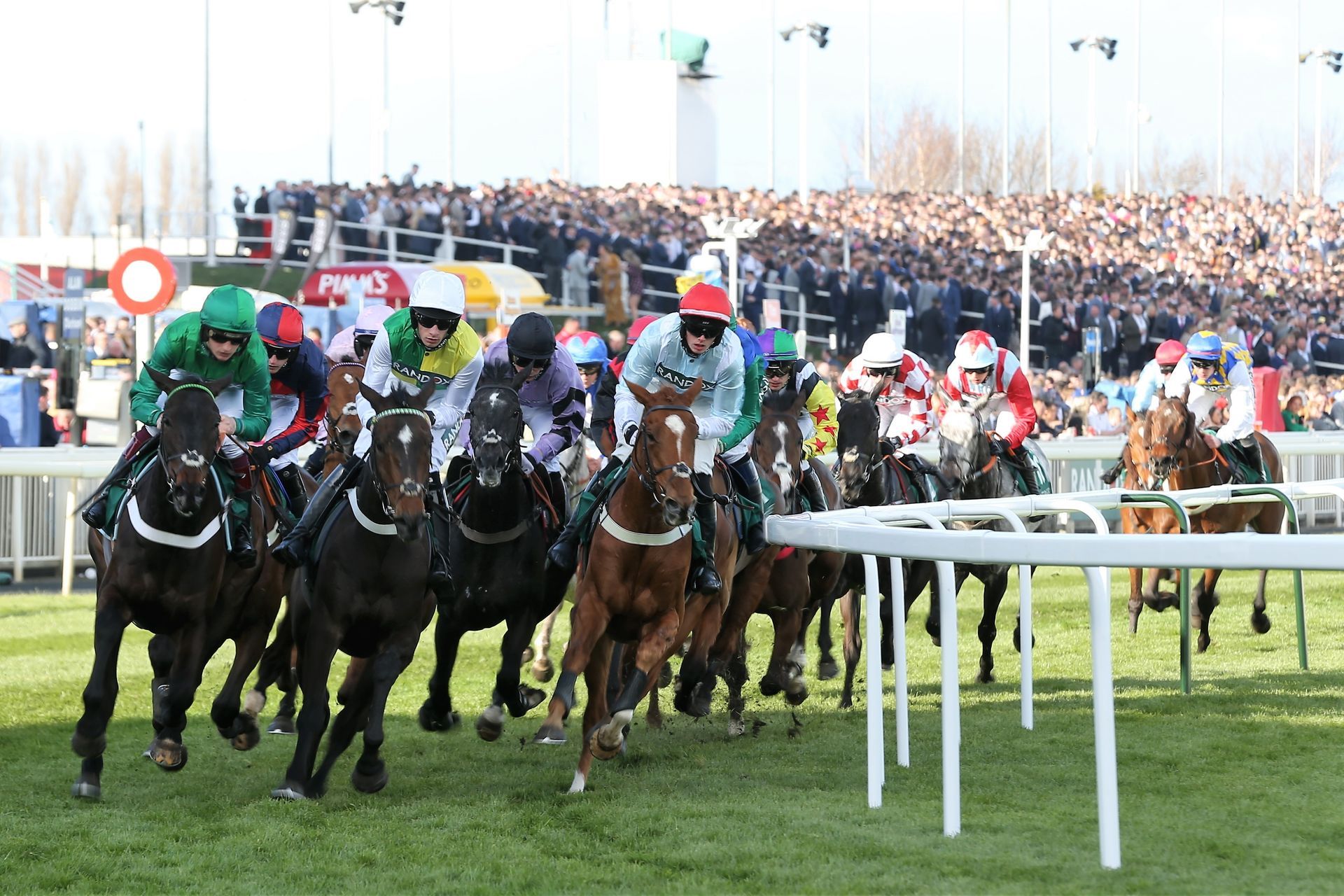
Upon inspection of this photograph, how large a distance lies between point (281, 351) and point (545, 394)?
117 cm

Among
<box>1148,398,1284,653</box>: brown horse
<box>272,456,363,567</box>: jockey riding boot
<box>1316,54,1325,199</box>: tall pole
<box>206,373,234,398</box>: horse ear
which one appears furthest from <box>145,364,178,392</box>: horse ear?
<box>1316,54,1325,199</box>: tall pole

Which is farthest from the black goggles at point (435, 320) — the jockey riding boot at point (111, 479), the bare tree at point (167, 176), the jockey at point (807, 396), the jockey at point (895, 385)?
the bare tree at point (167, 176)

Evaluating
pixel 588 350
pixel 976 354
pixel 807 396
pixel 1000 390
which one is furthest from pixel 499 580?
pixel 1000 390

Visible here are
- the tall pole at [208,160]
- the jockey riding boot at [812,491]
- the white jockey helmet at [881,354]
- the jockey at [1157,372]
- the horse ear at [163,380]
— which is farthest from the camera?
the tall pole at [208,160]

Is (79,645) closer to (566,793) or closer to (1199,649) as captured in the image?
(566,793)

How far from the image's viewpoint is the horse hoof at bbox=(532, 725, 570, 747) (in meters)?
6.59

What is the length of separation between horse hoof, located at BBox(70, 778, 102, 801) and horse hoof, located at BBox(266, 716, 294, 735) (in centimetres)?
156

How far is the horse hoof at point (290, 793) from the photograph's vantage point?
233 inches

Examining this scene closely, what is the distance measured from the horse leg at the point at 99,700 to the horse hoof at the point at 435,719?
56.8 inches

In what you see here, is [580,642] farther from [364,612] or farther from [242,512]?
[242,512]

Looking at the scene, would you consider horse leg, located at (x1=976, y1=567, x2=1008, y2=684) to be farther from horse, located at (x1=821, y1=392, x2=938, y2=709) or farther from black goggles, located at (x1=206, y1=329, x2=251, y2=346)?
black goggles, located at (x1=206, y1=329, x2=251, y2=346)

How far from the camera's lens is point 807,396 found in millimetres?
7949

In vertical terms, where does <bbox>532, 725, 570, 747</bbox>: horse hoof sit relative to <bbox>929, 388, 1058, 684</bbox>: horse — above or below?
below

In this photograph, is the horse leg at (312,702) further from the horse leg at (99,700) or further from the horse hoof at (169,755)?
the horse leg at (99,700)
